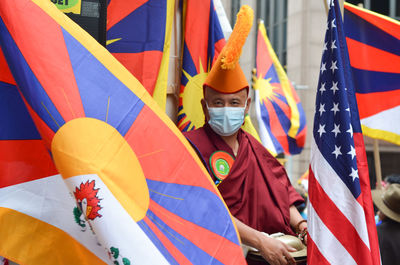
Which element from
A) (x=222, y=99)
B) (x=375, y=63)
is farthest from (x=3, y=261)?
(x=375, y=63)

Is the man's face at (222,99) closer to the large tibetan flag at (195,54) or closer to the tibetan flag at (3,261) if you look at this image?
the large tibetan flag at (195,54)

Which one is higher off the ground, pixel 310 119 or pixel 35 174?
pixel 35 174

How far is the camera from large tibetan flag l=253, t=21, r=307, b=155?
8.36m

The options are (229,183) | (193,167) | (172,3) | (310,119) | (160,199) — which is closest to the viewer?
(160,199)

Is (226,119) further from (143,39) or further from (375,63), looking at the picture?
(375,63)

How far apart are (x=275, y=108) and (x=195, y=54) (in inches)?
196

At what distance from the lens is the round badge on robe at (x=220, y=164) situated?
2928 millimetres

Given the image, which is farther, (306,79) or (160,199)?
(306,79)

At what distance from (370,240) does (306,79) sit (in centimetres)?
1975

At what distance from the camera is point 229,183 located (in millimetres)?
2904

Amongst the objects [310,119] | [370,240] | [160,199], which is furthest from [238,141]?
[310,119]

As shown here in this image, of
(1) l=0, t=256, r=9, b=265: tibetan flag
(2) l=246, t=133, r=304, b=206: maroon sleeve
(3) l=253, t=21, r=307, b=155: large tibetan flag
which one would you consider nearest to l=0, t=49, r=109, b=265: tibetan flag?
(1) l=0, t=256, r=9, b=265: tibetan flag

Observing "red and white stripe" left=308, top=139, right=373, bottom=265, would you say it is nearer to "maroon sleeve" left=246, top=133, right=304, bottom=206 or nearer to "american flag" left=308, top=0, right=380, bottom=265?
"american flag" left=308, top=0, right=380, bottom=265

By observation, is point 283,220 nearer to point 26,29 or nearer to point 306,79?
point 26,29
